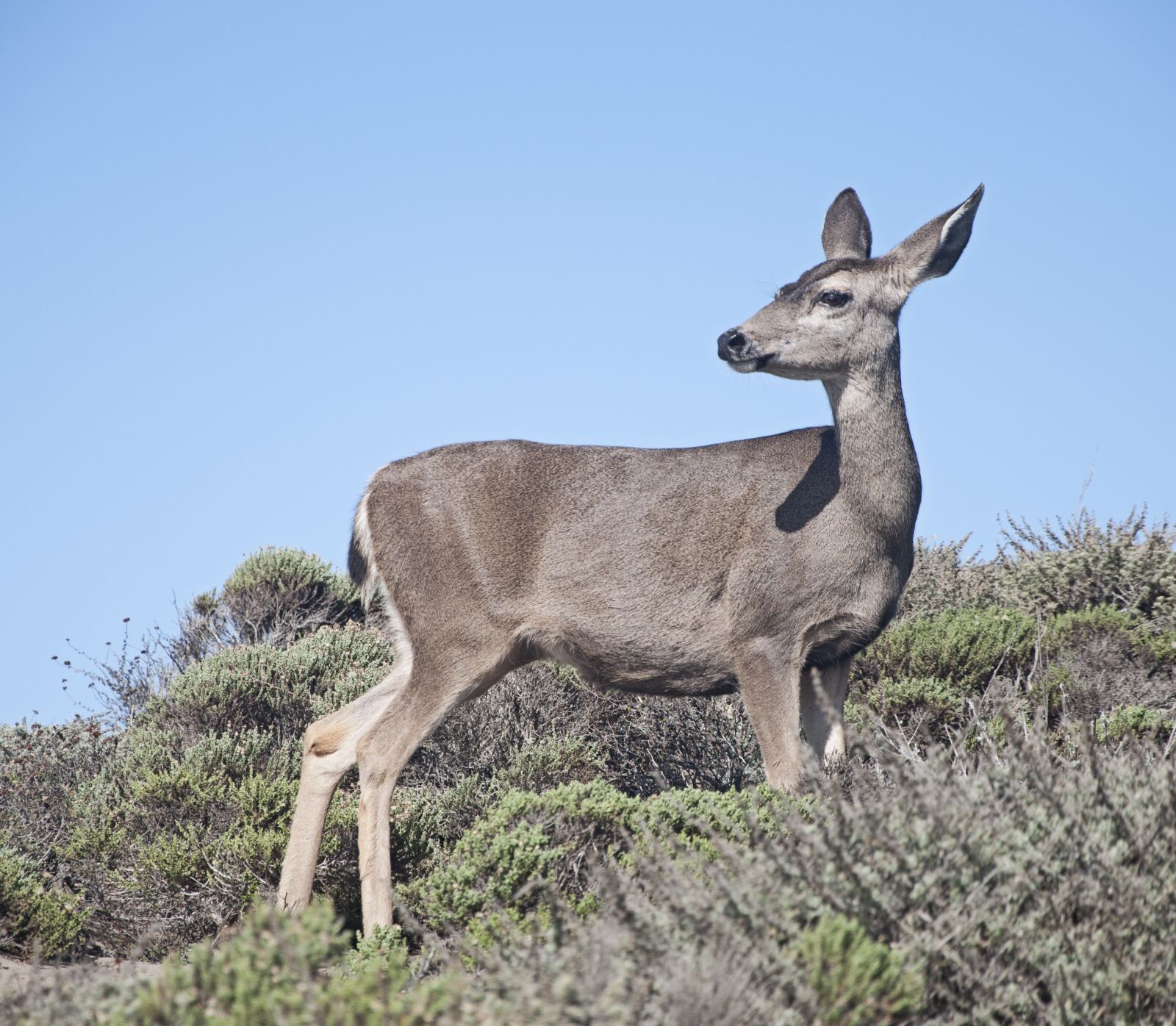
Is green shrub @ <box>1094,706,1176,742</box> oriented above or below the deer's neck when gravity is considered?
below

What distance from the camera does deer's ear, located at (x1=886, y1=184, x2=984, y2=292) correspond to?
650 cm

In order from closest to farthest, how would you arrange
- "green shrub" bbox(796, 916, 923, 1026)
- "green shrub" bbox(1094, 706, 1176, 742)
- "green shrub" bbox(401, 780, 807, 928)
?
"green shrub" bbox(796, 916, 923, 1026)
"green shrub" bbox(401, 780, 807, 928)
"green shrub" bbox(1094, 706, 1176, 742)

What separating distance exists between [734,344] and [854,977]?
12.5 feet

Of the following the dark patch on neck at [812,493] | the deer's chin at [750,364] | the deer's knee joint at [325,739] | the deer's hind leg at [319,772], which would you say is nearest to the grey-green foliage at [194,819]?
the deer's hind leg at [319,772]

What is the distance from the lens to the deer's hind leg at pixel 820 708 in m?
6.52

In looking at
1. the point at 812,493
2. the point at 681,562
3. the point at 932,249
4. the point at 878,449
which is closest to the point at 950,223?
the point at 932,249

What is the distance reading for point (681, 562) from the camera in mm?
6480

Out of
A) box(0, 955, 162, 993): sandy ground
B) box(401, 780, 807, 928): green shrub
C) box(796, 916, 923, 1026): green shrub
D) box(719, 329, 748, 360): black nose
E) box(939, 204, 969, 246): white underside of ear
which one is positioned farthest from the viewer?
box(939, 204, 969, 246): white underside of ear

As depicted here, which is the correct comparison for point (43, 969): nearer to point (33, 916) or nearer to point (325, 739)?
point (33, 916)

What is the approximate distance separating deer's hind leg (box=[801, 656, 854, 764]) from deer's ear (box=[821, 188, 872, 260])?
2.40 metres

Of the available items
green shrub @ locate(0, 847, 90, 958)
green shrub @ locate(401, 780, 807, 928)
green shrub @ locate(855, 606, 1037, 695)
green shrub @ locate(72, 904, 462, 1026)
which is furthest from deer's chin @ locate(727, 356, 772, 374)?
green shrub @ locate(0, 847, 90, 958)

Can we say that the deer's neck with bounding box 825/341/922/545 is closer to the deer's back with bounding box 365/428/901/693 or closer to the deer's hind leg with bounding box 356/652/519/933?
the deer's back with bounding box 365/428/901/693

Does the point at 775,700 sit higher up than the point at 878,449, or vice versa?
the point at 878,449

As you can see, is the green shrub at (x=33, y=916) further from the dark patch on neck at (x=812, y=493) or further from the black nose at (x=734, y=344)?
the black nose at (x=734, y=344)
